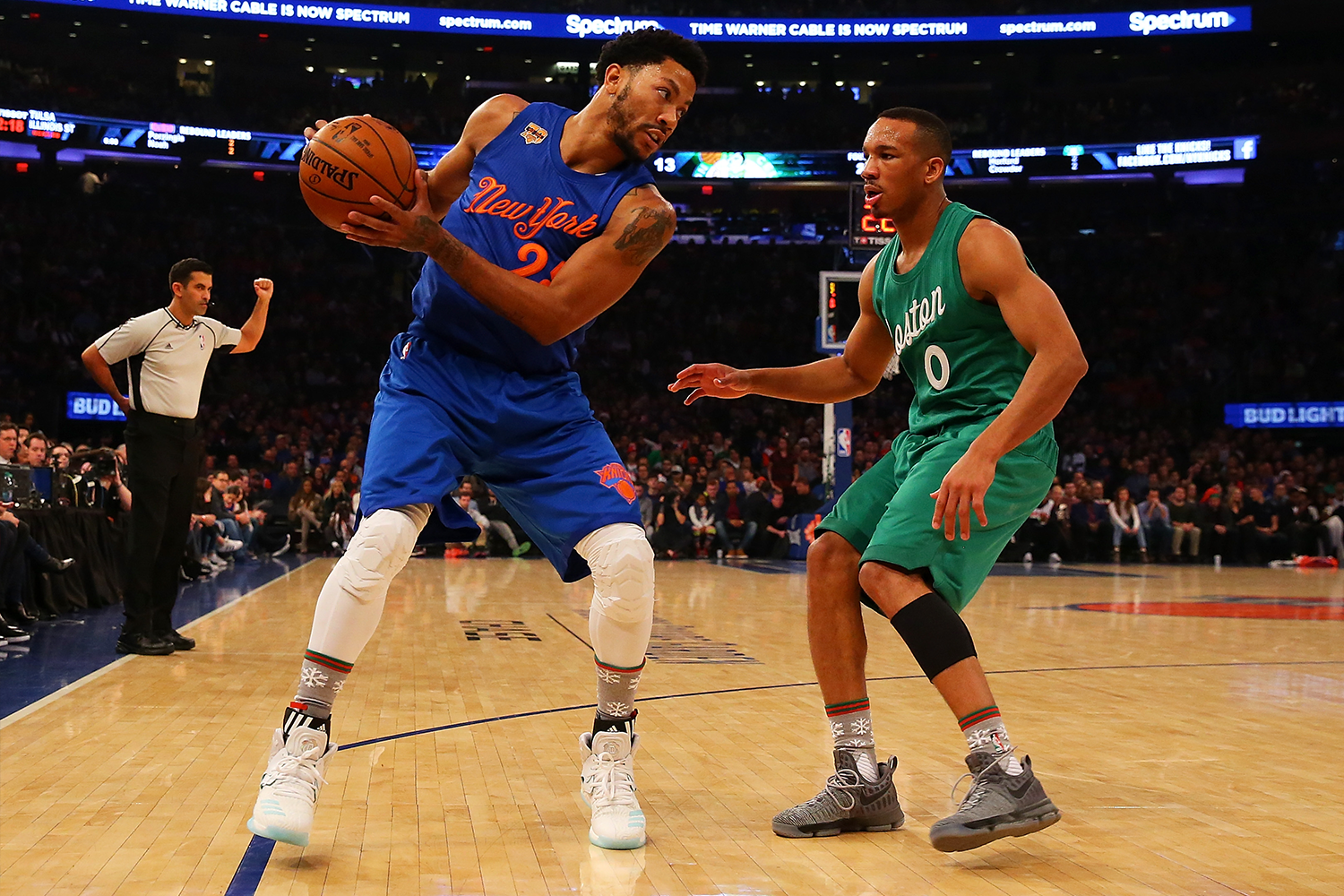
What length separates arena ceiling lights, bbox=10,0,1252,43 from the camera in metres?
25.0

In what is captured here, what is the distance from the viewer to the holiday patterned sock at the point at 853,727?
300cm

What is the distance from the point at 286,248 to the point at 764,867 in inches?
1040

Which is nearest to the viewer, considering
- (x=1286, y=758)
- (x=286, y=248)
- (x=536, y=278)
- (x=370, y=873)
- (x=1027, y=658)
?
(x=370, y=873)

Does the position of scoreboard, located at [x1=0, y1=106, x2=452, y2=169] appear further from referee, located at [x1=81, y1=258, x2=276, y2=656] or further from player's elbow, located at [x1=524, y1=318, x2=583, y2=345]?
player's elbow, located at [x1=524, y1=318, x2=583, y2=345]

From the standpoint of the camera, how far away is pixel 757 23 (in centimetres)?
2670

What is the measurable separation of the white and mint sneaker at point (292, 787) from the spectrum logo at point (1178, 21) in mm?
27203

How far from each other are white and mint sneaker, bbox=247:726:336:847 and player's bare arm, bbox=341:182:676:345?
107 centimetres

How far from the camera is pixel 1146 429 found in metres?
24.2

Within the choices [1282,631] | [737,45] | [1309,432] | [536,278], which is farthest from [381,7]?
[536,278]

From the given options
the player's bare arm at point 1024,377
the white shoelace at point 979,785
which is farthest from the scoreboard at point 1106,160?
the white shoelace at point 979,785

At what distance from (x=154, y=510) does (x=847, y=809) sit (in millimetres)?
4343

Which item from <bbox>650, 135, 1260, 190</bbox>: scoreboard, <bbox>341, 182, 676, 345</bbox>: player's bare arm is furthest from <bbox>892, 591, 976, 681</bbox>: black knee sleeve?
<bbox>650, 135, 1260, 190</bbox>: scoreboard

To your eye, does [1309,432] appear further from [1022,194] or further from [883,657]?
[883,657]

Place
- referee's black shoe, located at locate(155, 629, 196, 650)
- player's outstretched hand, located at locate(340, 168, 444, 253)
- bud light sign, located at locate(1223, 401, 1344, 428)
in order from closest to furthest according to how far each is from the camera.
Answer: player's outstretched hand, located at locate(340, 168, 444, 253), referee's black shoe, located at locate(155, 629, 196, 650), bud light sign, located at locate(1223, 401, 1344, 428)
